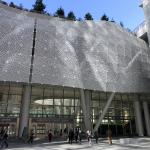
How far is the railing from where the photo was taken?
3370 centimetres

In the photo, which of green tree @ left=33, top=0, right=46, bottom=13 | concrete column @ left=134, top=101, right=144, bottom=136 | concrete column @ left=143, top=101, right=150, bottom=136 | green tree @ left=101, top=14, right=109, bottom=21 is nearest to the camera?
concrete column @ left=134, top=101, right=144, bottom=136

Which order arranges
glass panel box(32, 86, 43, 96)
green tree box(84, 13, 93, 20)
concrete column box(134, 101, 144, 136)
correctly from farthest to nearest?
green tree box(84, 13, 93, 20), concrete column box(134, 101, 144, 136), glass panel box(32, 86, 43, 96)

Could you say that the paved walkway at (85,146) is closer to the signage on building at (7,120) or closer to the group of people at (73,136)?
the group of people at (73,136)

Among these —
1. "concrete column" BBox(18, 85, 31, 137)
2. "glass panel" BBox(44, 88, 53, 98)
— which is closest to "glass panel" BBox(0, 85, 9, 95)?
"concrete column" BBox(18, 85, 31, 137)

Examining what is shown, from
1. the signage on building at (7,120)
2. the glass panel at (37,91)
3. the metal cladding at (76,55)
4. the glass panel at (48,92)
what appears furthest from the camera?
the glass panel at (48,92)

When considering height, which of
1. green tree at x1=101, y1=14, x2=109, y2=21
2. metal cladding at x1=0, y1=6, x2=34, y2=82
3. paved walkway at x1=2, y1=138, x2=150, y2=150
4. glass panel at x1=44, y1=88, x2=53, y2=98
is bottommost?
paved walkway at x1=2, y1=138, x2=150, y2=150

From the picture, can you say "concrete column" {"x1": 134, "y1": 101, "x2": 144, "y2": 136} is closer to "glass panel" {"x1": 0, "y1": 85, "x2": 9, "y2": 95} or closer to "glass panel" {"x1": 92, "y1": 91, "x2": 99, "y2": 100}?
"glass panel" {"x1": 92, "y1": 91, "x2": 99, "y2": 100}

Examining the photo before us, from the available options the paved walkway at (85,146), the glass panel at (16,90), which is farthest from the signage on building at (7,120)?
the paved walkway at (85,146)

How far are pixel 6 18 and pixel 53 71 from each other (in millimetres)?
7171

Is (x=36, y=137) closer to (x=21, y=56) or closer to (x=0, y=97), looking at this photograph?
(x=0, y=97)

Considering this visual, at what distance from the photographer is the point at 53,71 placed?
929 inches

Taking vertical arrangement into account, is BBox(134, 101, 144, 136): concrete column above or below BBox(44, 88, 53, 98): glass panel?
below

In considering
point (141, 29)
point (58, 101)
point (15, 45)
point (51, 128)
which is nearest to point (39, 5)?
point (15, 45)

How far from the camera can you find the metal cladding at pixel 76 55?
23.0 meters
